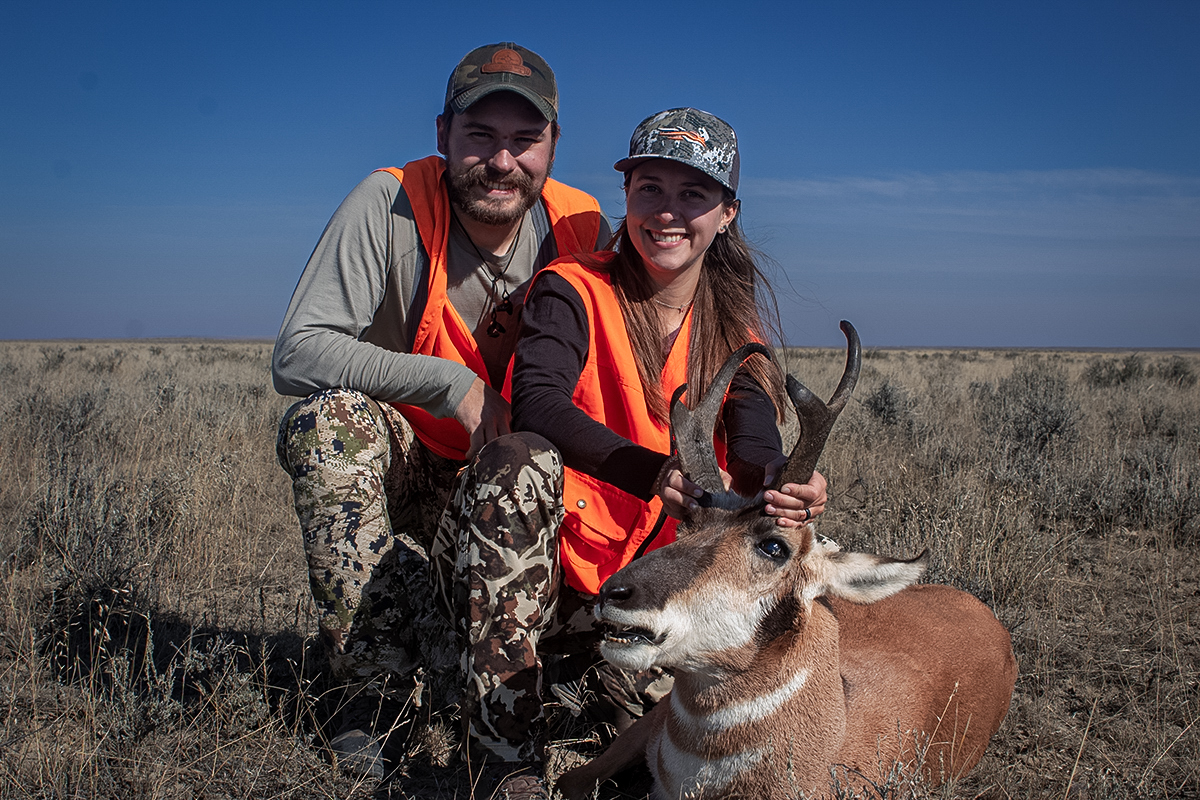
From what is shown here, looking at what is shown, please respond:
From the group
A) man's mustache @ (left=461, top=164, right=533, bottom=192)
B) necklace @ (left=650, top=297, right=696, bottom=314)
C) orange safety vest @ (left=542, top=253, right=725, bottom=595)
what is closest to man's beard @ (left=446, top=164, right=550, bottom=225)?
man's mustache @ (left=461, top=164, right=533, bottom=192)

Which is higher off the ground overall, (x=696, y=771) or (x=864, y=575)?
(x=864, y=575)

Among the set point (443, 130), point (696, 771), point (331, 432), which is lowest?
point (696, 771)

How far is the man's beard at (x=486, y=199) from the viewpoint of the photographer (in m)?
4.16

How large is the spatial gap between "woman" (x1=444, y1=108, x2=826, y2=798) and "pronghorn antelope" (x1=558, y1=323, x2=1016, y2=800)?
6.2 inches

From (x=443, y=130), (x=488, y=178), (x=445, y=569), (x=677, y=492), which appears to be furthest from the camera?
(x=443, y=130)

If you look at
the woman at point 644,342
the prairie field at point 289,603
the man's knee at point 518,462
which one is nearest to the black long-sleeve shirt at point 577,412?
the woman at point 644,342

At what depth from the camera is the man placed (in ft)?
11.4

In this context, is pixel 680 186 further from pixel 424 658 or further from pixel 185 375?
pixel 185 375

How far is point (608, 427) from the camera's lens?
3.59 meters

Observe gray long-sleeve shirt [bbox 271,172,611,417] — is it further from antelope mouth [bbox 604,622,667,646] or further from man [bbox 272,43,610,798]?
antelope mouth [bbox 604,622,667,646]

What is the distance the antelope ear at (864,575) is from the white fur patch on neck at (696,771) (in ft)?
2.01

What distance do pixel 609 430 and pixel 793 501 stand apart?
89 centimetres

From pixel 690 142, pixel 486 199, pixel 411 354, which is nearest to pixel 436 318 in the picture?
pixel 411 354

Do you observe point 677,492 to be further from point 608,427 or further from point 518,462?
point 608,427
